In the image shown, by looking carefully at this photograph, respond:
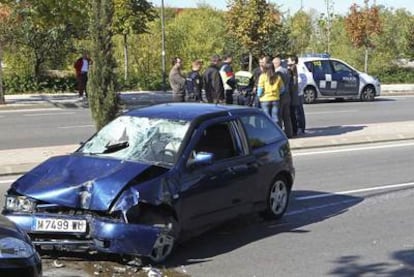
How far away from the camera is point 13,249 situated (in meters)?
4.59

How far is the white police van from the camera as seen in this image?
27.9 meters

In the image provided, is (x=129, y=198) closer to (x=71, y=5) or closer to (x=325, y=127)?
(x=325, y=127)

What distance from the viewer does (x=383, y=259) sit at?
7.15 metres

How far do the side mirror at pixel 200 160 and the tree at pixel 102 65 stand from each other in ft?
19.6

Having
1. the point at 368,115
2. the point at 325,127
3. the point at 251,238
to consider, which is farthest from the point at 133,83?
the point at 251,238

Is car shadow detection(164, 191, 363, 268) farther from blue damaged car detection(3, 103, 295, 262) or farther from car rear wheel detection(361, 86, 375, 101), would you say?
car rear wheel detection(361, 86, 375, 101)

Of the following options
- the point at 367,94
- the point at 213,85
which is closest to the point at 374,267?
the point at 213,85

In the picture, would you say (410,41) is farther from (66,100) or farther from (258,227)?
(258,227)

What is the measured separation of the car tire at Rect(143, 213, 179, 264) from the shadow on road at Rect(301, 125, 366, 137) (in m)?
10.3

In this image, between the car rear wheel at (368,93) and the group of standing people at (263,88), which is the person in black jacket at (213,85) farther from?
the car rear wheel at (368,93)

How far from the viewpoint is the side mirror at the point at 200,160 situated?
7242 mm

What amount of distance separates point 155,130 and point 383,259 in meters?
2.53

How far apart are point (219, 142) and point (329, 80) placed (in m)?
21.0

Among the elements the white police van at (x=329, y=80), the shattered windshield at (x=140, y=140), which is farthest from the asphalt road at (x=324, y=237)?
the white police van at (x=329, y=80)
